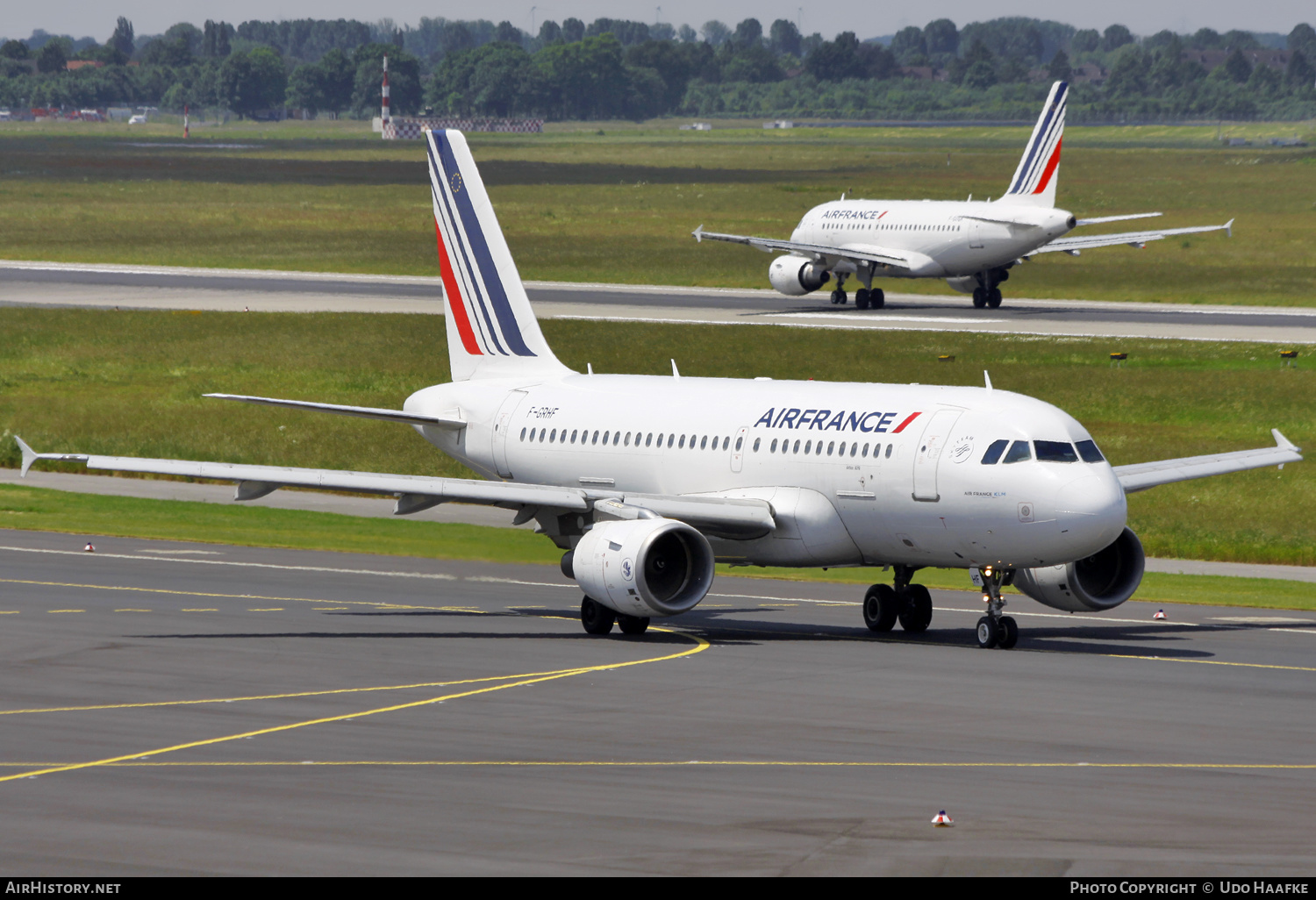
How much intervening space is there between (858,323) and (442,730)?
72.1 meters

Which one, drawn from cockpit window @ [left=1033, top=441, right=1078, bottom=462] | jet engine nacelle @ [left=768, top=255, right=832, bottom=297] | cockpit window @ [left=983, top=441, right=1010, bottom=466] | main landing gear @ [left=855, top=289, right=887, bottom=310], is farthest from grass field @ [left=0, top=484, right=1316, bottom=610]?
main landing gear @ [left=855, top=289, right=887, bottom=310]

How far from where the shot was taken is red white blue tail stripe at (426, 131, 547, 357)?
46250 mm

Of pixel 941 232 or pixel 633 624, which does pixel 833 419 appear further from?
pixel 941 232

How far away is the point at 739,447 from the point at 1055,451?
22.9 ft

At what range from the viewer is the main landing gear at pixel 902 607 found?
127ft

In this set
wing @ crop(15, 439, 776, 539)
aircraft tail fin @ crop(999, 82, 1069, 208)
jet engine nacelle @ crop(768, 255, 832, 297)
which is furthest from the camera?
jet engine nacelle @ crop(768, 255, 832, 297)

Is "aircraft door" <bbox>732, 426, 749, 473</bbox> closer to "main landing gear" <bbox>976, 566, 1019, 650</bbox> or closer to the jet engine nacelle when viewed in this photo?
"main landing gear" <bbox>976, 566, 1019, 650</bbox>

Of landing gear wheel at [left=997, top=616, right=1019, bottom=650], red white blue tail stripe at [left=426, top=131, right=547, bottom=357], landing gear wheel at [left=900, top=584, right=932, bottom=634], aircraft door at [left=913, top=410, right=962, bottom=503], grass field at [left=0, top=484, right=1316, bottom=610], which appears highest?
red white blue tail stripe at [left=426, top=131, right=547, bottom=357]

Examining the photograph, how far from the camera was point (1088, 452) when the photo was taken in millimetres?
34844

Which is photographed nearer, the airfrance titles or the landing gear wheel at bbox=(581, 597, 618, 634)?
the airfrance titles

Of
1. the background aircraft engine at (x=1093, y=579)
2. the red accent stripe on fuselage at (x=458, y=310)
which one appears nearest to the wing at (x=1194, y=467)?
the background aircraft engine at (x=1093, y=579)

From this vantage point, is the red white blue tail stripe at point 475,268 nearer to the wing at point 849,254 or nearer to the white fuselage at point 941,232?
the wing at point 849,254

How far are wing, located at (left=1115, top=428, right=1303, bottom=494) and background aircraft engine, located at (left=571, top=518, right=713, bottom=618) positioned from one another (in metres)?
8.83

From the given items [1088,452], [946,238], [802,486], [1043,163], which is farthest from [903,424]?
[1043,163]
